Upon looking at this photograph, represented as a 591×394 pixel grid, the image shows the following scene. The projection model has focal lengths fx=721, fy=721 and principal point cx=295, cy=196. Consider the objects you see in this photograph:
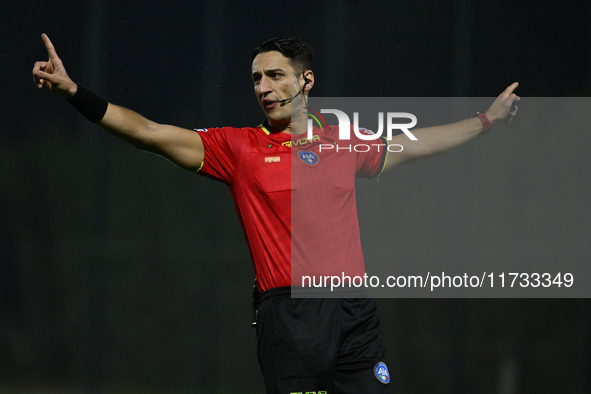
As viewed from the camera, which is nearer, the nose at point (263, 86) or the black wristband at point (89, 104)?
the black wristband at point (89, 104)

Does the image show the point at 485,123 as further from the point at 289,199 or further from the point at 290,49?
the point at 289,199

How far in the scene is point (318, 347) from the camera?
9.13 feet

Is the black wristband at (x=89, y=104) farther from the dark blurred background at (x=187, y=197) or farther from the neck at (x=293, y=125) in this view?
the dark blurred background at (x=187, y=197)

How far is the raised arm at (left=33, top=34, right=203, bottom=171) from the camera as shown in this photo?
9.19ft

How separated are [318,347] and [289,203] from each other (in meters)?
0.59

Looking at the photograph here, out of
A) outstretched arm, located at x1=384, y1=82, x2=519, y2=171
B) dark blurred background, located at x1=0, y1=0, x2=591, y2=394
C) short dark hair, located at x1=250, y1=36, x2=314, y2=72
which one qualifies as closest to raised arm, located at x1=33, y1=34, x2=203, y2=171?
short dark hair, located at x1=250, y1=36, x2=314, y2=72

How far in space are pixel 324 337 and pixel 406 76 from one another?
3.15 meters

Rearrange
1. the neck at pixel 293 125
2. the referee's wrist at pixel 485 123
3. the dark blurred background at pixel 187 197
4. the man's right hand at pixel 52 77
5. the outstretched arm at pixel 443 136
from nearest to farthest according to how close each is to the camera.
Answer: the man's right hand at pixel 52 77
the neck at pixel 293 125
the outstretched arm at pixel 443 136
the referee's wrist at pixel 485 123
the dark blurred background at pixel 187 197

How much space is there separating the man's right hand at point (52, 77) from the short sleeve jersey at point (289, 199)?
1.92ft

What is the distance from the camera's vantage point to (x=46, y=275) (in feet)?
17.9

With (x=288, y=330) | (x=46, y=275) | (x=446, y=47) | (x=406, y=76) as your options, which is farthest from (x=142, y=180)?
(x=288, y=330)

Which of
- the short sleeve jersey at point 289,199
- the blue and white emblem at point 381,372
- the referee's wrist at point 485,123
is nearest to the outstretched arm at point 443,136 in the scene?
the referee's wrist at point 485,123

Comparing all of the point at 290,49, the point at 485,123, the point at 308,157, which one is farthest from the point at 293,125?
the point at 485,123

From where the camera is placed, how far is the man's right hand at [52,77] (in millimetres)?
2771
